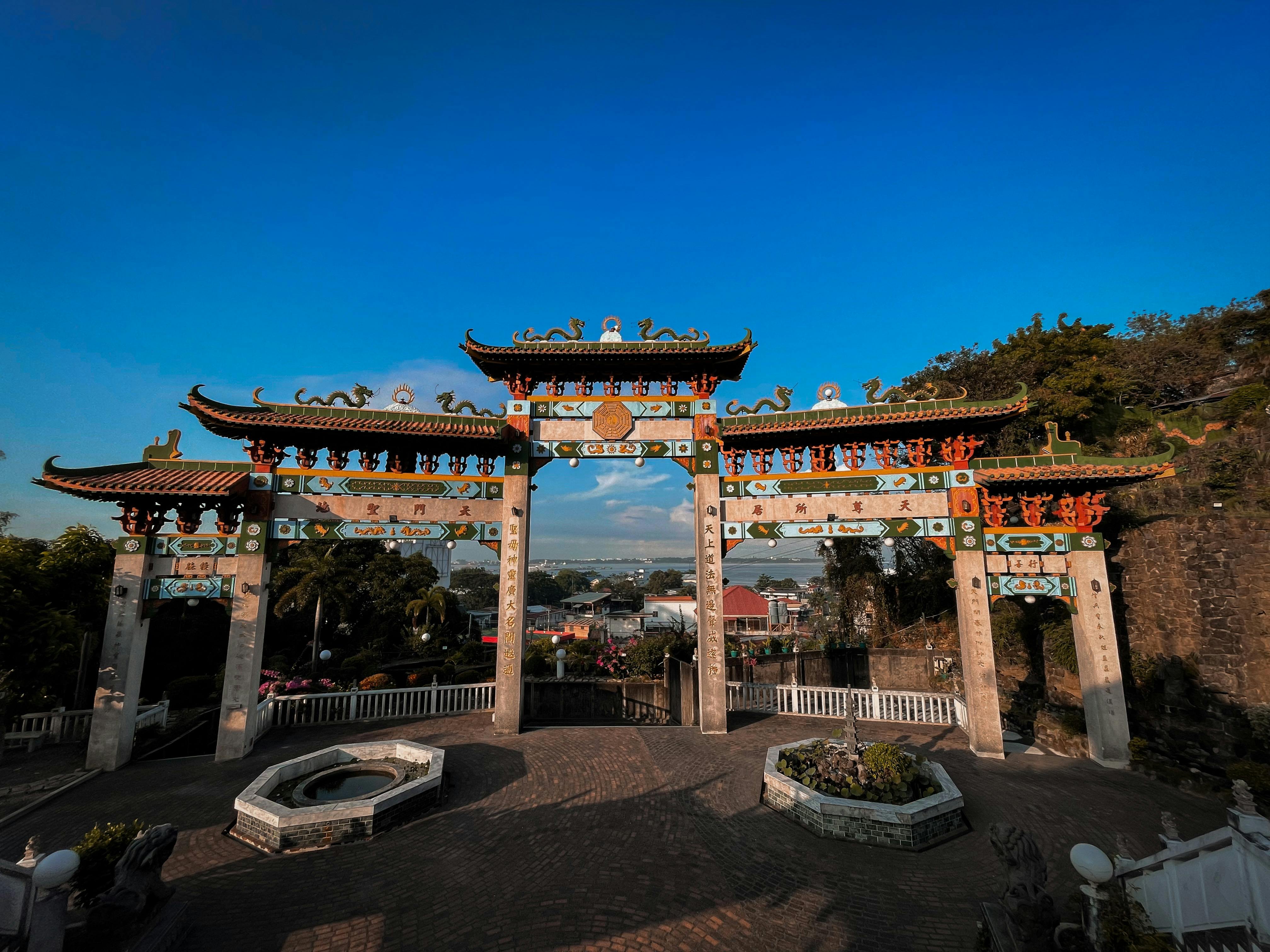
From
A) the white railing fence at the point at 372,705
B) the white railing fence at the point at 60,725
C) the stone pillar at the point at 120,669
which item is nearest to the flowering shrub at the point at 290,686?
the white railing fence at the point at 372,705

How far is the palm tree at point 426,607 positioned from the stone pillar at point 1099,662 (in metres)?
26.5

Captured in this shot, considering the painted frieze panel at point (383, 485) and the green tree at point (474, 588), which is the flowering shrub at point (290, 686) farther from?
the green tree at point (474, 588)

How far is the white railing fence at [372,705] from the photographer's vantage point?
44.1ft

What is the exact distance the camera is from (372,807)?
781 cm

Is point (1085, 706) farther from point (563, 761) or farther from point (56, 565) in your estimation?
point (56, 565)

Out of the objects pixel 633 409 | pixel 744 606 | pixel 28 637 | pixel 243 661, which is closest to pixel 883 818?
pixel 633 409

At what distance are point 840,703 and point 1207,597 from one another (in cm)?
910

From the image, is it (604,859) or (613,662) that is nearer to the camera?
(604,859)

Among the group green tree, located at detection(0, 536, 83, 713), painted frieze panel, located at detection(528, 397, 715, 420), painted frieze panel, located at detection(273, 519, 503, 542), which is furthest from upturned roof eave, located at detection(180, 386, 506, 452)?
green tree, located at detection(0, 536, 83, 713)

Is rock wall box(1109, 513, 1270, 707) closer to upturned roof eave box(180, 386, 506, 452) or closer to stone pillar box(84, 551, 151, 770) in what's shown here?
upturned roof eave box(180, 386, 506, 452)

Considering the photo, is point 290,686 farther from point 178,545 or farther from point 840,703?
point 840,703

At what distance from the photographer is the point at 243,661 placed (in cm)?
1154

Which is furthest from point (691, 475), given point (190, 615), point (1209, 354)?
point (1209, 354)

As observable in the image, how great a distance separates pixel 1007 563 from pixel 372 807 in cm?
1387
